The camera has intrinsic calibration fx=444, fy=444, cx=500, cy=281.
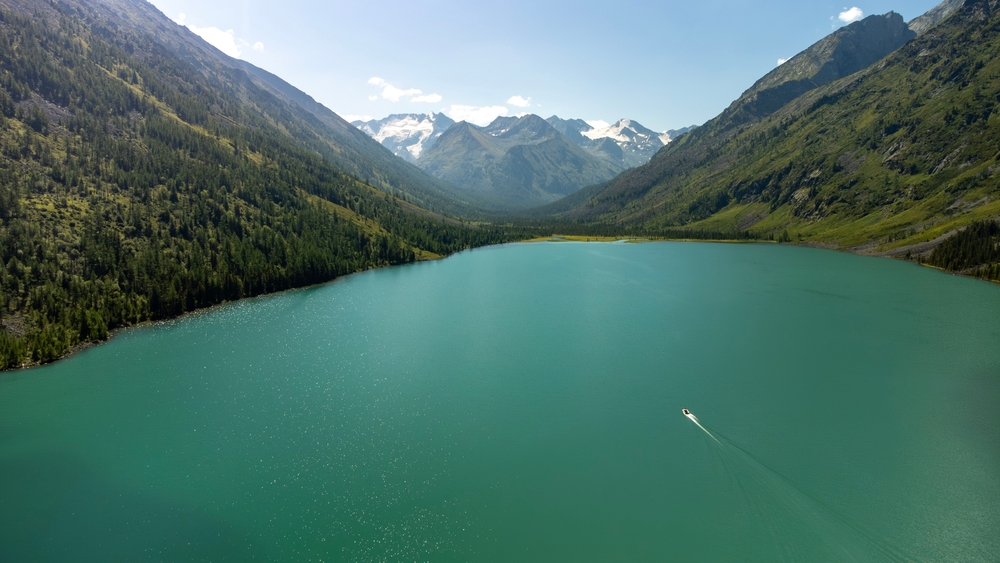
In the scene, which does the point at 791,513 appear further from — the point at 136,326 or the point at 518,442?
the point at 136,326

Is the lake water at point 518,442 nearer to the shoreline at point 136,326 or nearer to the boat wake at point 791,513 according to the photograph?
the boat wake at point 791,513

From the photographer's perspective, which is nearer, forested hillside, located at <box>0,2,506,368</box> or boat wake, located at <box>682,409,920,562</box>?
boat wake, located at <box>682,409,920,562</box>

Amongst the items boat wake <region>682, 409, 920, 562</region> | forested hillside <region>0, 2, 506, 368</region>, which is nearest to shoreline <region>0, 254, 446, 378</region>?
forested hillside <region>0, 2, 506, 368</region>

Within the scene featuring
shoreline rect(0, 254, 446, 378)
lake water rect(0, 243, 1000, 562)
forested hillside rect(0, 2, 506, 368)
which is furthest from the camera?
forested hillside rect(0, 2, 506, 368)

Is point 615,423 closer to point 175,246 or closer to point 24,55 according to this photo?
point 175,246

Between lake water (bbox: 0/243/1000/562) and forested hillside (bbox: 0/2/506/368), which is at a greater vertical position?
forested hillside (bbox: 0/2/506/368)

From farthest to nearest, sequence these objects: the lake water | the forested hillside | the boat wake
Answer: the forested hillside < the lake water < the boat wake

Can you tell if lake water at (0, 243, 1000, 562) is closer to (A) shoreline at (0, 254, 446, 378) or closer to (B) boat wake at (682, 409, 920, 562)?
(B) boat wake at (682, 409, 920, 562)
